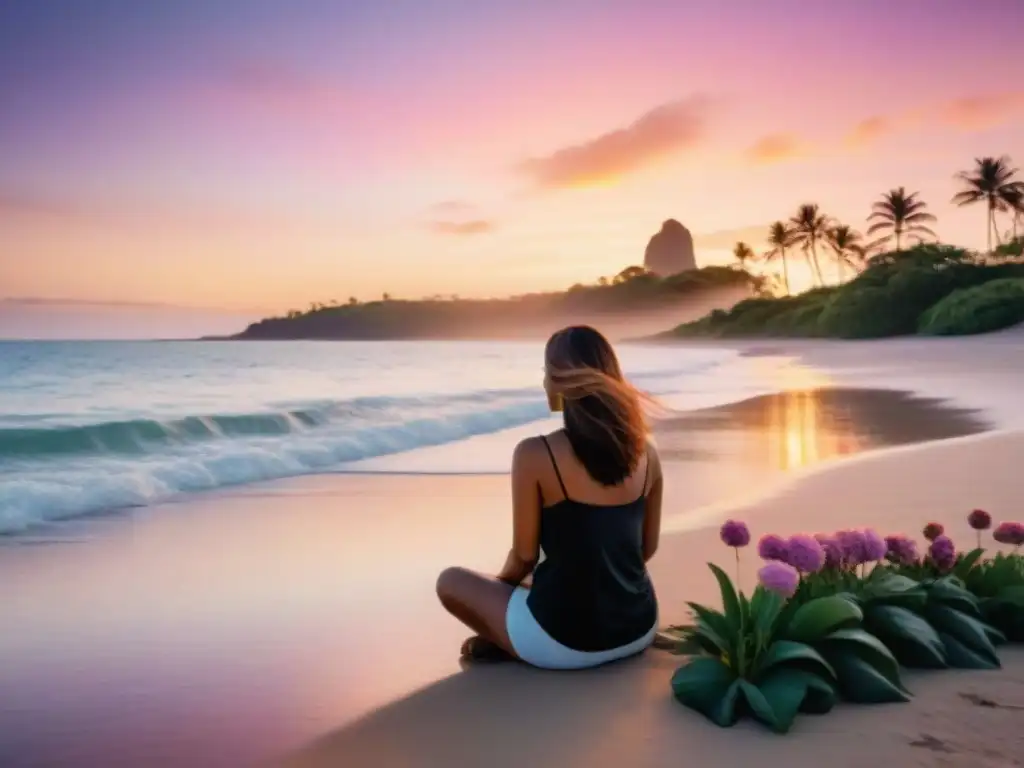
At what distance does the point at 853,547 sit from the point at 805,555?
1.14 feet

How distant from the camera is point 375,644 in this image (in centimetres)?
466

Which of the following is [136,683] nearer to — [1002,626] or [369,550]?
[369,550]

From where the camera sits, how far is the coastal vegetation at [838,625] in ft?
11.4

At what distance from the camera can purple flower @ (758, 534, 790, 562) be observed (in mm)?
3752

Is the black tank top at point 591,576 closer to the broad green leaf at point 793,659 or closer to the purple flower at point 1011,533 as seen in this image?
the broad green leaf at point 793,659

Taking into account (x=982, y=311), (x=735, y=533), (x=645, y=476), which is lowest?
(x=735, y=533)

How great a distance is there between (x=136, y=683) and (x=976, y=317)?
49775mm

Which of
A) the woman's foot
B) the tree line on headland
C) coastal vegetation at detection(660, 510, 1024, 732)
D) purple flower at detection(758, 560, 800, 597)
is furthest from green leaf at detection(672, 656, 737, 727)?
the tree line on headland

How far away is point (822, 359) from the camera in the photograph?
40.4m

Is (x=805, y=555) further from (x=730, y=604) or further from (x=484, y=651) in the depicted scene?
(x=484, y=651)

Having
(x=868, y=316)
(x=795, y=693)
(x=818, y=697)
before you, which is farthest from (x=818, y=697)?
(x=868, y=316)

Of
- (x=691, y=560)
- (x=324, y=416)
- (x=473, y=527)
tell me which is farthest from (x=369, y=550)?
(x=324, y=416)

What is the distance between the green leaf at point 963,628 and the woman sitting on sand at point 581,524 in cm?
110

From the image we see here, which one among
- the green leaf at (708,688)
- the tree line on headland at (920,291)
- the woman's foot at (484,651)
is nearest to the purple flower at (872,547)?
the green leaf at (708,688)
